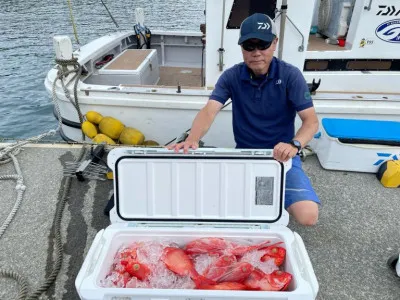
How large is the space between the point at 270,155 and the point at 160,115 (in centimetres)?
276

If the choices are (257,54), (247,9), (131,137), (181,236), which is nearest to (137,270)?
(181,236)

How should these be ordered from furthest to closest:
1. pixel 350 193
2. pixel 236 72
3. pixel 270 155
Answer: pixel 350 193
pixel 236 72
pixel 270 155

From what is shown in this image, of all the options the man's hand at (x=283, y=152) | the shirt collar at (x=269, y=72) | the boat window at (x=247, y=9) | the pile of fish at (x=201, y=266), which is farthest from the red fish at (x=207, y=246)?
the boat window at (x=247, y=9)

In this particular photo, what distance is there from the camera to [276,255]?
1.99 meters

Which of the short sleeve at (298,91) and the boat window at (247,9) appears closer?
the short sleeve at (298,91)

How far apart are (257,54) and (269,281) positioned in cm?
161

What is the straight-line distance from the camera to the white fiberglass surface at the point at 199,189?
221 cm

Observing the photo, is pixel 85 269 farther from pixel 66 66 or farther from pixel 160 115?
pixel 66 66

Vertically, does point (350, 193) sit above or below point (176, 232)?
below

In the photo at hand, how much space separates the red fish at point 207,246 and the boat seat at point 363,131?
2333mm

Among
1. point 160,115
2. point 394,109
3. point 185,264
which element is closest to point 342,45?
point 394,109

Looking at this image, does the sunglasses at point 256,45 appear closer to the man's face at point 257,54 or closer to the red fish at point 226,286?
the man's face at point 257,54

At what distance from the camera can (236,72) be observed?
2.78 m

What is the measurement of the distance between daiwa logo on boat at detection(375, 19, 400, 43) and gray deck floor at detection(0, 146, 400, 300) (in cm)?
229
